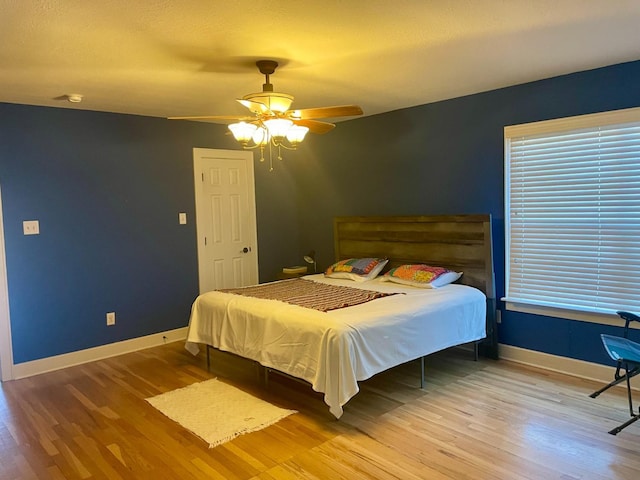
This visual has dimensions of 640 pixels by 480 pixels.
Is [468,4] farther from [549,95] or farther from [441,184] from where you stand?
[441,184]

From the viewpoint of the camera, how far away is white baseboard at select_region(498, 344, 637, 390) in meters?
3.71

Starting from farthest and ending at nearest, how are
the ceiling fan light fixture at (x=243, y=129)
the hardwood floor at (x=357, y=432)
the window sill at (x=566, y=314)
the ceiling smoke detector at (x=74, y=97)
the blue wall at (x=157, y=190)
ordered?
the blue wall at (x=157, y=190) < the ceiling smoke detector at (x=74, y=97) < the window sill at (x=566, y=314) < the ceiling fan light fixture at (x=243, y=129) < the hardwood floor at (x=357, y=432)

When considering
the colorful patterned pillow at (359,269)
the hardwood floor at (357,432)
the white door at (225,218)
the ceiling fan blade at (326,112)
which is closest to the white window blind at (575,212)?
the hardwood floor at (357,432)

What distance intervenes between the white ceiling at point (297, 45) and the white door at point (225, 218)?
53.2 inches

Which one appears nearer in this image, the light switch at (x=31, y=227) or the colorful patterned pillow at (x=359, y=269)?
the light switch at (x=31, y=227)

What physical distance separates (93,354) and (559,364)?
4353 millimetres

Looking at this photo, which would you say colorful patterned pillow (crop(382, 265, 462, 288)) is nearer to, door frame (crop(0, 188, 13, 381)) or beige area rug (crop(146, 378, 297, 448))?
beige area rug (crop(146, 378, 297, 448))

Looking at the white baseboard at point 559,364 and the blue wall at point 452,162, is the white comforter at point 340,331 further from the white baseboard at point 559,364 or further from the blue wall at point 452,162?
the blue wall at point 452,162

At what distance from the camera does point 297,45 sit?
2.88 metres

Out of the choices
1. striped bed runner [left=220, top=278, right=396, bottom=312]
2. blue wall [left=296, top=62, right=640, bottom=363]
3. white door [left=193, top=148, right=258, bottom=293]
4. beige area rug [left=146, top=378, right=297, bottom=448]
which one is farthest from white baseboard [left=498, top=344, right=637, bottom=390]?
white door [left=193, top=148, right=258, bottom=293]

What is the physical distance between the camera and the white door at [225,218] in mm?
5500

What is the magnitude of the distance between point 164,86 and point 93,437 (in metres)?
2.63

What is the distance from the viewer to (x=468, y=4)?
235cm

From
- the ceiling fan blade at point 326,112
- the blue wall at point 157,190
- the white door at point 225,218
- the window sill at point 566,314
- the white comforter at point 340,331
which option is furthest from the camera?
the white door at point 225,218
